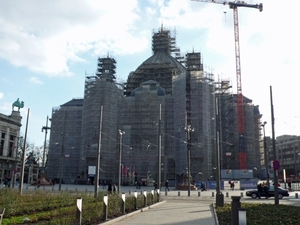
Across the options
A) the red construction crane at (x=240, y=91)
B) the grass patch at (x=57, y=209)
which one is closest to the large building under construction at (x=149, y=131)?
the red construction crane at (x=240, y=91)

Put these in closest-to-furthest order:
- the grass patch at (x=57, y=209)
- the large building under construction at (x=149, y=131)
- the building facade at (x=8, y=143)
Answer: the grass patch at (x=57, y=209), the large building under construction at (x=149, y=131), the building facade at (x=8, y=143)

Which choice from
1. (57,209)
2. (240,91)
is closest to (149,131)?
(240,91)

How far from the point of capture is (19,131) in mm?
78750

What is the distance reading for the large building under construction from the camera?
5672 cm

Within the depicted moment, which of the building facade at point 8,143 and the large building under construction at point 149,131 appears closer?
the large building under construction at point 149,131

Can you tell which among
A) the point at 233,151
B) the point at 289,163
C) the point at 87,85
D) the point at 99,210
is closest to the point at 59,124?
the point at 87,85

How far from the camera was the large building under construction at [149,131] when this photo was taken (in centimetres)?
5672

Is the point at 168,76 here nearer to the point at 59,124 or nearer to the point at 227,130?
A: the point at 227,130

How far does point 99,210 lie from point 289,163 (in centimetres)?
10831

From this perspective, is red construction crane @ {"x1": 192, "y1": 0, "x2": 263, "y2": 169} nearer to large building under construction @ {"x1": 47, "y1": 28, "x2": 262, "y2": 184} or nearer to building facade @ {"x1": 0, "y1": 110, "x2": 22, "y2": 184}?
large building under construction @ {"x1": 47, "y1": 28, "x2": 262, "y2": 184}

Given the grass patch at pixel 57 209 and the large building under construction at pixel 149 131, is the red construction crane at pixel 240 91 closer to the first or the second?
the large building under construction at pixel 149 131

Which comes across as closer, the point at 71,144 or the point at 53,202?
the point at 53,202

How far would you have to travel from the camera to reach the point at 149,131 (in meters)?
59.9

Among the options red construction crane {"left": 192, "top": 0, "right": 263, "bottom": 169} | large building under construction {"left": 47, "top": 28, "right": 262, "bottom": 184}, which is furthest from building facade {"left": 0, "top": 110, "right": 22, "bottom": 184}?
red construction crane {"left": 192, "top": 0, "right": 263, "bottom": 169}
